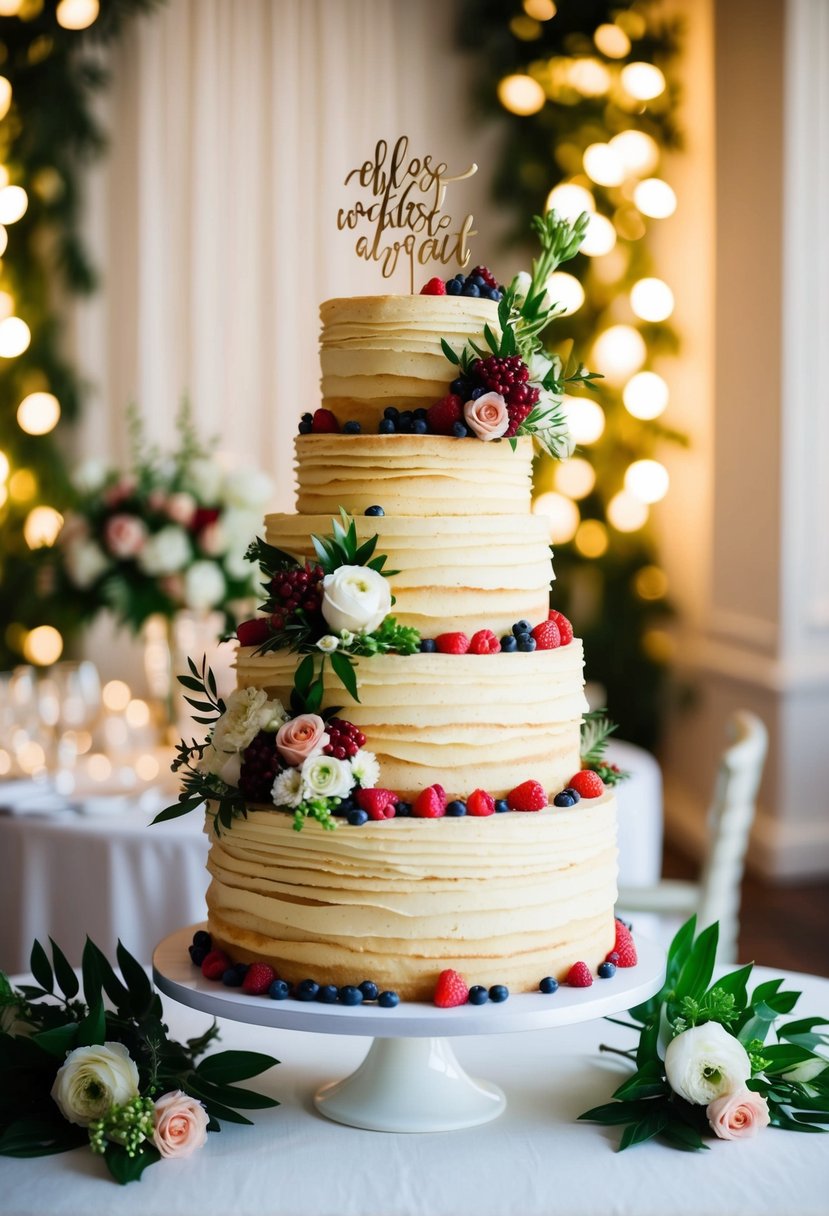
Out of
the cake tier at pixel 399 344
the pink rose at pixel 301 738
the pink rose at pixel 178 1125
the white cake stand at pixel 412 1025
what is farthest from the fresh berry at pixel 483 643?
the pink rose at pixel 178 1125

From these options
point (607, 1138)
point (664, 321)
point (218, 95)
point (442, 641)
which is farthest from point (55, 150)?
point (607, 1138)

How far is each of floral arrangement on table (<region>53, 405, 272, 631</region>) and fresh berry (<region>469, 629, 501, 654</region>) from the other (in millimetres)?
2438

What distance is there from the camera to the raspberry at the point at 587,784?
1.93 metres

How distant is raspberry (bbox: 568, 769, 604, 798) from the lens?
193 centimetres

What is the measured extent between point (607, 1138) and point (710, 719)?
5313mm

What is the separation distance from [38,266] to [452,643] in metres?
5.38

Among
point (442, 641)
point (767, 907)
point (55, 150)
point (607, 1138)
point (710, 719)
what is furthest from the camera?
point (710, 719)

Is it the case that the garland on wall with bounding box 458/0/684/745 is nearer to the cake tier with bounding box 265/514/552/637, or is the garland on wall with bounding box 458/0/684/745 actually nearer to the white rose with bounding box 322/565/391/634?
the cake tier with bounding box 265/514/552/637

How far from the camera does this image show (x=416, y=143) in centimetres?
700

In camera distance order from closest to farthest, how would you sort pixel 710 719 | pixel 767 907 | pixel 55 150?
pixel 767 907 < pixel 55 150 < pixel 710 719

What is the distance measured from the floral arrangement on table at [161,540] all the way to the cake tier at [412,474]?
7.72ft

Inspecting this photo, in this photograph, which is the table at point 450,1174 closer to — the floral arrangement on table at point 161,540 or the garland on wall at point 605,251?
the floral arrangement on table at point 161,540

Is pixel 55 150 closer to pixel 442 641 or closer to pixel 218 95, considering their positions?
pixel 218 95

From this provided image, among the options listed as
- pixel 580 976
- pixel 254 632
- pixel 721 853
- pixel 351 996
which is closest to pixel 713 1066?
pixel 580 976
